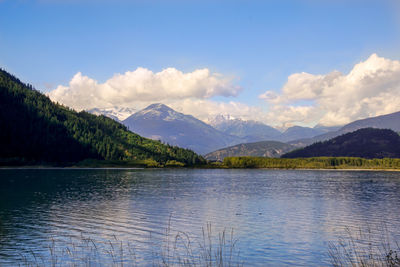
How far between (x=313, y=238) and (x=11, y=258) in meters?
36.9

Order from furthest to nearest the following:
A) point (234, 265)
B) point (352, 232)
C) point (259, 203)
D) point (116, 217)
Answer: point (259, 203)
point (116, 217)
point (352, 232)
point (234, 265)

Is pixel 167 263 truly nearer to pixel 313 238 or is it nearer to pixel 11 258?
pixel 11 258

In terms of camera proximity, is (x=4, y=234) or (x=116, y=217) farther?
(x=116, y=217)

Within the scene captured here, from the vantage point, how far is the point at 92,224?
5916 cm

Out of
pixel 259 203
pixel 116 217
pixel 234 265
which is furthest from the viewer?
pixel 259 203

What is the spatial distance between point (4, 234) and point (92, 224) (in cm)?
1292

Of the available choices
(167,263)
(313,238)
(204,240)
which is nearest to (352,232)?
(313,238)

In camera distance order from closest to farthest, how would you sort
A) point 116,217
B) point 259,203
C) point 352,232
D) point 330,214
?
point 352,232
point 116,217
point 330,214
point 259,203

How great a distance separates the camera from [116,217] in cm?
6606

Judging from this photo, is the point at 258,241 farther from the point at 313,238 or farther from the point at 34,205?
the point at 34,205

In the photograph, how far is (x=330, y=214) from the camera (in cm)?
7456

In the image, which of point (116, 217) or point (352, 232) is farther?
point (116, 217)

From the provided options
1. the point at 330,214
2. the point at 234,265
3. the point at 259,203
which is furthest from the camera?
the point at 259,203

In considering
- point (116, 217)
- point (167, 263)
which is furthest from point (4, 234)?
point (167, 263)
